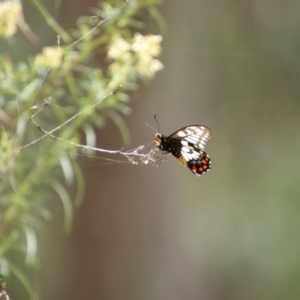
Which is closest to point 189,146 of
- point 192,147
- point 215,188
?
point 192,147

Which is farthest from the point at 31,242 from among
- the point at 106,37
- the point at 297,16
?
the point at 297,16

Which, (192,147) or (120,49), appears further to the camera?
(120,49)

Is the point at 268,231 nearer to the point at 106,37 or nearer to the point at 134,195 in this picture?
the point at 134,195

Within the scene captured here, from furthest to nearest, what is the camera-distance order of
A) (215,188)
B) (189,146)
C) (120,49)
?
(215,188)
(120,49)
(189,146)

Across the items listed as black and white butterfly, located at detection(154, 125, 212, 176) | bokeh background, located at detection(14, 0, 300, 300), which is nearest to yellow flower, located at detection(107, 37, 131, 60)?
black and white butterfly, located at detection(154, 125, 212, 176)

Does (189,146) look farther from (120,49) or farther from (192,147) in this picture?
(120,49)

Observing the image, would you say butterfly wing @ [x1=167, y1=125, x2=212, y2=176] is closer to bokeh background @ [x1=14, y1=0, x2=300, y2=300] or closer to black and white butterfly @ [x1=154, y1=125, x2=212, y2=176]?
black and white butterfly @ [x1=154, y1=125, x2=212, y2=176]

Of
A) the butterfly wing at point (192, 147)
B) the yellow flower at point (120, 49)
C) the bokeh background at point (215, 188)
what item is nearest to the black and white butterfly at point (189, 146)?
the butterfly wing at point (192, 147)
